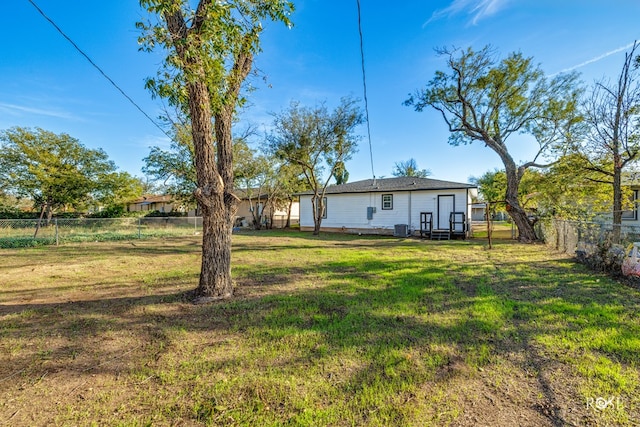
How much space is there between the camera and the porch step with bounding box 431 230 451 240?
14422mm

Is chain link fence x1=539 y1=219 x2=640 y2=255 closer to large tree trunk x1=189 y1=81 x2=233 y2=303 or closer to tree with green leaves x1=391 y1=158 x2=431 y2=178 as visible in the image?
large tree trunk x1=189 y1=81 x2=233 y2=303

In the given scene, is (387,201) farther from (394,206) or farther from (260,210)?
(260,210)

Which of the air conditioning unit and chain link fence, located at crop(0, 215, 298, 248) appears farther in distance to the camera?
the air conditioning unit

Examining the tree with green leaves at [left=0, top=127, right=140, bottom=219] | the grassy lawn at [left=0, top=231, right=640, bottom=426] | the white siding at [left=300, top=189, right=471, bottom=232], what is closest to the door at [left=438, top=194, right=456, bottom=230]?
the white siding at [left=300, top=189, right=471, bottom=232]

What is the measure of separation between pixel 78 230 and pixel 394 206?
16.1 meters

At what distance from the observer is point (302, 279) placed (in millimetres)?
5672

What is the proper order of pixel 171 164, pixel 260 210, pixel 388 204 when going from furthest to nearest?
1. pixel 260 210
2. pixel 171 164
3. pixel 388 204

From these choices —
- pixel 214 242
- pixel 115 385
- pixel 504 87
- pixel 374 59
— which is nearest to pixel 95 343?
pixel 115 385

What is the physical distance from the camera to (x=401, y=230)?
15.8m

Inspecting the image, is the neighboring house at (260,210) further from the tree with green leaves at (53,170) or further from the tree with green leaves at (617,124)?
the tree with green leaves at (617,124)

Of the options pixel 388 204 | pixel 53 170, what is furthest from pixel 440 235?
pixel 53 170

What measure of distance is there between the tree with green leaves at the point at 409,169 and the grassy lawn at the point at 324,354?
121 feet

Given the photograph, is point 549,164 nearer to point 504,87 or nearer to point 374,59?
point 504,87

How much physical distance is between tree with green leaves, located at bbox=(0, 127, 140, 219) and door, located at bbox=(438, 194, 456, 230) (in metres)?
18.4
